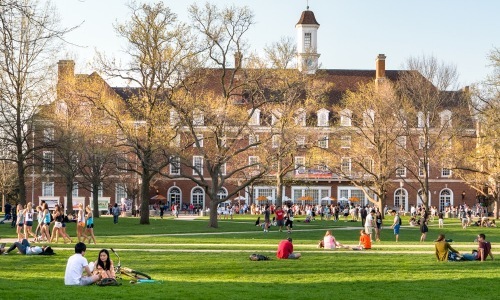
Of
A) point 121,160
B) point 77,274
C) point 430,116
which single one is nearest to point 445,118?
point 430,116

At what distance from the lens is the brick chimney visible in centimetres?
4678

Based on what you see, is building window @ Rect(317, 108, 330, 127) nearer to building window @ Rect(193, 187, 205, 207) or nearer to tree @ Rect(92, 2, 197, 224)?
building window @ Rect(193, 187, 205, 207)

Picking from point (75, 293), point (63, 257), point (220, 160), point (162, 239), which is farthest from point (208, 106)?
point (75, 293)

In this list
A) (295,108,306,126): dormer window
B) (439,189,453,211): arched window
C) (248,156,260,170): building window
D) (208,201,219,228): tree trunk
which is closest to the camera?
(208,201,219,228): tree trunk

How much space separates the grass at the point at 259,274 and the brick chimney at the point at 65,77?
17.0 m

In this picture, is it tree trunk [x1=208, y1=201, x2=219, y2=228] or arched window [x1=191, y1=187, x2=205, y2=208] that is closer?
tree trunk [x1=208, y1=201, x2=219, y2=228]

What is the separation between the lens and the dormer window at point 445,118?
197 ft

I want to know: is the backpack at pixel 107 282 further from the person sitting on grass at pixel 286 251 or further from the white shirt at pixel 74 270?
the person sitting on grass at pixel 286 251

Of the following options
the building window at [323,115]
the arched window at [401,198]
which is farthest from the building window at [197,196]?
the arched window at [401,198]

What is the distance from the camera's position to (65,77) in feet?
163

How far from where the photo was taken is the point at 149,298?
15.3 metres

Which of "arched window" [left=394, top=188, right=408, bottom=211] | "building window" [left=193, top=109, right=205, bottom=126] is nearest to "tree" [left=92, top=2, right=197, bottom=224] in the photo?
"building window" [left=193, top=109, right=205, bottom=126]

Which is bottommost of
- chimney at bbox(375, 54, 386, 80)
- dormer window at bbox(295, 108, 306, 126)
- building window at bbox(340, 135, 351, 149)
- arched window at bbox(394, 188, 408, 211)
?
arched window at bbox(394, 188, 408, 211)

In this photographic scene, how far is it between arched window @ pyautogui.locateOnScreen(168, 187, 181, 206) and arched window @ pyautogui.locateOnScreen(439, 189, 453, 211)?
27.1m
